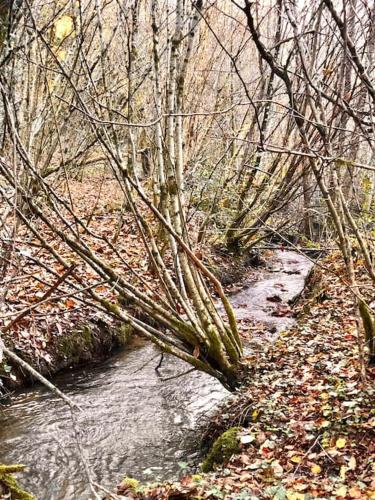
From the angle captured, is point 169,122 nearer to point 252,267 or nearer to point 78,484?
point 78,484

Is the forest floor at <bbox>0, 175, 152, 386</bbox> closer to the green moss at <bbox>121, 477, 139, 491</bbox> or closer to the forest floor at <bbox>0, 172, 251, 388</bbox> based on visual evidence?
the forest floor at <bbox>0, 172, 251, 388</bbox>

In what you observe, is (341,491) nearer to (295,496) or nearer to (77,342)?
(295,496)

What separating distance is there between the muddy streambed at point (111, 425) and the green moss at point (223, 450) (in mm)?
288

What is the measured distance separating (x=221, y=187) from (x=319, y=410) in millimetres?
6604

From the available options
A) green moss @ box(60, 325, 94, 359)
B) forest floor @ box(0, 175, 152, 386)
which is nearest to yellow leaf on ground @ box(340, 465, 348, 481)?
forest floor @ box(0, 175, 152, 386)

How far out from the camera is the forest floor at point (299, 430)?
305 cm

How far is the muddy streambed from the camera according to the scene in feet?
13.9

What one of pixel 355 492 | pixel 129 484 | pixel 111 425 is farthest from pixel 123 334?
pixel 355 492

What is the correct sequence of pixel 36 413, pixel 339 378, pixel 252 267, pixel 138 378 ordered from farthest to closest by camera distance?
pixel 252 267 < pixel 138 378 < pixel 36 413 < pixel 339 378

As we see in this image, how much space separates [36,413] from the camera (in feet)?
17.1

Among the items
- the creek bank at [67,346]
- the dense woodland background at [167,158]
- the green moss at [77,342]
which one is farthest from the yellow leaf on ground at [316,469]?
the green moss at [77,342]

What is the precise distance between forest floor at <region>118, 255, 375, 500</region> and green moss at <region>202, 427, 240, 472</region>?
0.06m

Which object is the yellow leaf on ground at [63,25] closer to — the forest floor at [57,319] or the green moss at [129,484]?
the forest floor at [57,319]

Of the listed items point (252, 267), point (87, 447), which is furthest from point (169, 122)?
point (252, 267)
